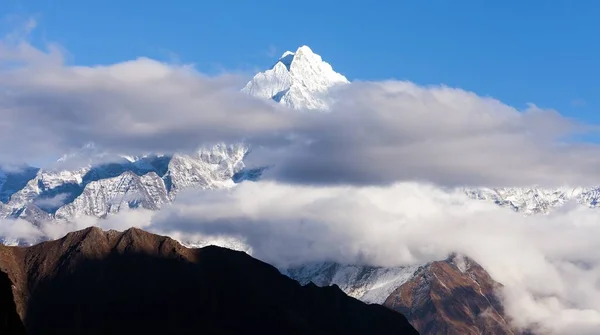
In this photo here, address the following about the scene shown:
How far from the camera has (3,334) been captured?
643ft
